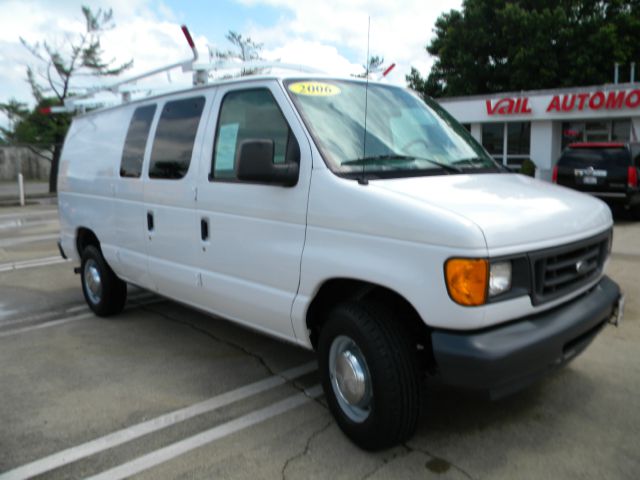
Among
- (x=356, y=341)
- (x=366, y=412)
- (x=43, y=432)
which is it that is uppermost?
(x=356, y=341)

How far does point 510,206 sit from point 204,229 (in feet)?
6.96

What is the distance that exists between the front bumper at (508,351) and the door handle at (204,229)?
1.94 m

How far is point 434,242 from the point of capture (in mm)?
2721

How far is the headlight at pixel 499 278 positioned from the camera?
270cm

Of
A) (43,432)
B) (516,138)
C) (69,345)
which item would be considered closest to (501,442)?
(43,432)

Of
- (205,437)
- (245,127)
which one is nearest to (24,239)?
(245,127)

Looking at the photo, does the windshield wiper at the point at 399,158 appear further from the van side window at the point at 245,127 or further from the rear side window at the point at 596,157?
the rear side window at the point at 596,157

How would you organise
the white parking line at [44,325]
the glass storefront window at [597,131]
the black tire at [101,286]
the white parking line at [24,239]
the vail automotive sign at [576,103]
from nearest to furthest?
the white parking line at [44,325], the black tire at [101,286], the white parking line at [24,239], the vail automotive sign at [576,103], the glass storefront window at [597,131]

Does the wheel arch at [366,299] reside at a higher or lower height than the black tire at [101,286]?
higher

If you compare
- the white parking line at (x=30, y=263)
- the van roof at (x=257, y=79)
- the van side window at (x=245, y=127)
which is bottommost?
the white parking line at (x=30, y=263)

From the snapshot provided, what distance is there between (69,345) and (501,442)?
368cm

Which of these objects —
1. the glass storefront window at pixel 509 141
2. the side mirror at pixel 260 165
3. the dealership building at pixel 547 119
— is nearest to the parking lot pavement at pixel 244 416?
the side mirror at pixel 260 165

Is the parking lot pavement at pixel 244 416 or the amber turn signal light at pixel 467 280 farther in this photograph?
the parking lot pavement at pixel 244 416

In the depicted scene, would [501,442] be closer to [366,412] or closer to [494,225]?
[366,412]
